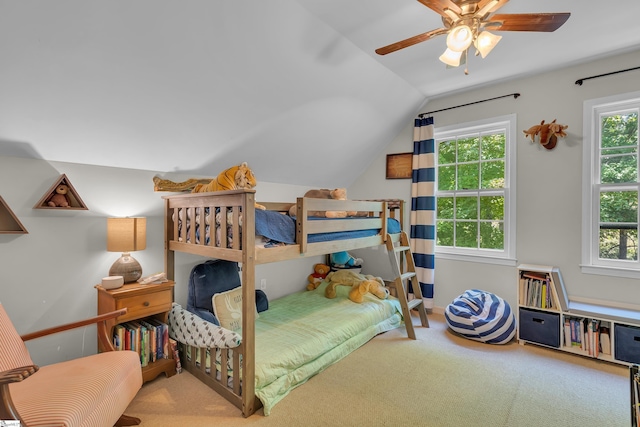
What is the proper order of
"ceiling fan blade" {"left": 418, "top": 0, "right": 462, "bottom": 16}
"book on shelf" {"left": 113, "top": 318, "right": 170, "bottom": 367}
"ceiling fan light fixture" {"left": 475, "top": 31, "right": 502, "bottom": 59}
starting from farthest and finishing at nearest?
"book on shelf" {"left": 113, "top": 318, "right": 170, "bottom": 367}, "ceiling fan light fixture" {"left": 475, "top": 31, "right": 502, "bottom": 59}, "ceiling fan blade" {"left": 418, "top": 0, "right": 462, "bottom": 16}

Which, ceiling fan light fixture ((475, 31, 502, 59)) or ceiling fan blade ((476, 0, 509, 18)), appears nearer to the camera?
ceiling fan blade ((476, 0, 509, 18))

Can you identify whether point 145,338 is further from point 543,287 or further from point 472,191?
point 472,191

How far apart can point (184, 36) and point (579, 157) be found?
3.44 metres

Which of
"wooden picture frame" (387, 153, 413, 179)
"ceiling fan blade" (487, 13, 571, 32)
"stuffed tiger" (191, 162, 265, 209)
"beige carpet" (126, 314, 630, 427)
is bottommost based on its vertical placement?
"beige carpet" (126, 314, 630, 427)

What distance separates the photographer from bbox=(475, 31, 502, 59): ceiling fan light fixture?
5.26ft

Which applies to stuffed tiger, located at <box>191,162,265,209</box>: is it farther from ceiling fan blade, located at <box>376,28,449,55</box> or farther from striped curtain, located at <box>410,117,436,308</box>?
striped curtain, located at <box>410,117,436,308</box>

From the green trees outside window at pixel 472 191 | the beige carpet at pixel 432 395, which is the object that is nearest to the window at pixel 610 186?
the green trees outside window at pixel 472 191

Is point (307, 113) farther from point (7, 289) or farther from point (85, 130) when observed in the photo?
point (7, 289)

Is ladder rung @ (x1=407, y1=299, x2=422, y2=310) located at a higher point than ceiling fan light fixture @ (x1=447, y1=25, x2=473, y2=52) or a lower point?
lower

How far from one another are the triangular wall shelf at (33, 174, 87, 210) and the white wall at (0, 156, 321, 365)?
86 mm

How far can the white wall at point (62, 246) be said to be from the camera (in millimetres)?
1916

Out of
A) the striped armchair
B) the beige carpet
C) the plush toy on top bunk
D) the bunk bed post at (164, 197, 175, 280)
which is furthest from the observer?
the plush toy on top bunk

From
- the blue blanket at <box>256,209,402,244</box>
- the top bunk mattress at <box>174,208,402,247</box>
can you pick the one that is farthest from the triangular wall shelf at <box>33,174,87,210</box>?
the blue blanket at <box>256,209,402,244</box>

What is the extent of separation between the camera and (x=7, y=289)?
1.89 meters
